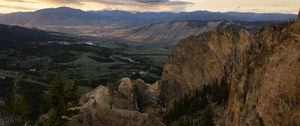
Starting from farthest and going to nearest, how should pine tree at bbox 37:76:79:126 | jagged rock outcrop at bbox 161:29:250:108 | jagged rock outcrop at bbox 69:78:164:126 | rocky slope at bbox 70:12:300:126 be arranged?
jagged rock outcrop at bbox 161:29:250:108 < jagged rock outcrop at bbox 69:78:164:126 < pine tree at bbox 37:76:79:126 < rocky slope at bbox 70:12:300:126

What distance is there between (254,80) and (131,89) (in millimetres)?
73253

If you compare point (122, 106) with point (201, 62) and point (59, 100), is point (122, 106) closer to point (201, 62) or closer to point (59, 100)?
point (201, 62)

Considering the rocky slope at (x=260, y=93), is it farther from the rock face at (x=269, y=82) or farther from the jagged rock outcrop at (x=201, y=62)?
the jagged rock outcrop at (x=201, y=62)

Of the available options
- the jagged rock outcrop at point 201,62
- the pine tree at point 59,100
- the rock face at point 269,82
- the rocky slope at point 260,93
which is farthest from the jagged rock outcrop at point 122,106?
the rock face at point 269,82

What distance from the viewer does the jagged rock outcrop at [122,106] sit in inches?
2459

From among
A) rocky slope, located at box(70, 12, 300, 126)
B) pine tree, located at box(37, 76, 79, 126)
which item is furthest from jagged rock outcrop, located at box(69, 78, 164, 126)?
pine tree, located at box(37, 76, 79, 126)

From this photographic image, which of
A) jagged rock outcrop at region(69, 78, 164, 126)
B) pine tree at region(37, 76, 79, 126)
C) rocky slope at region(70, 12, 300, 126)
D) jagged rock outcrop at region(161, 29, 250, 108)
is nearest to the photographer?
rocky slope at region(70, 12, 300, 126)

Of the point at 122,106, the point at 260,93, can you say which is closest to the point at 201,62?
the point at 122,106

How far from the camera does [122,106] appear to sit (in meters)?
115

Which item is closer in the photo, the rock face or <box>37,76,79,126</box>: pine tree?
the rock face

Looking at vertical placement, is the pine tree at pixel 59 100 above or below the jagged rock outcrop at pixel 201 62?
above

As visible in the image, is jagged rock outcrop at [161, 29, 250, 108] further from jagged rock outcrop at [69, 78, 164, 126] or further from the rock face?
the rock face

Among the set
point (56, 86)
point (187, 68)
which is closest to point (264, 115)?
point (56, 86)

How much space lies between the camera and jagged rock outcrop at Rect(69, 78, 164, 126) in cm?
6247
